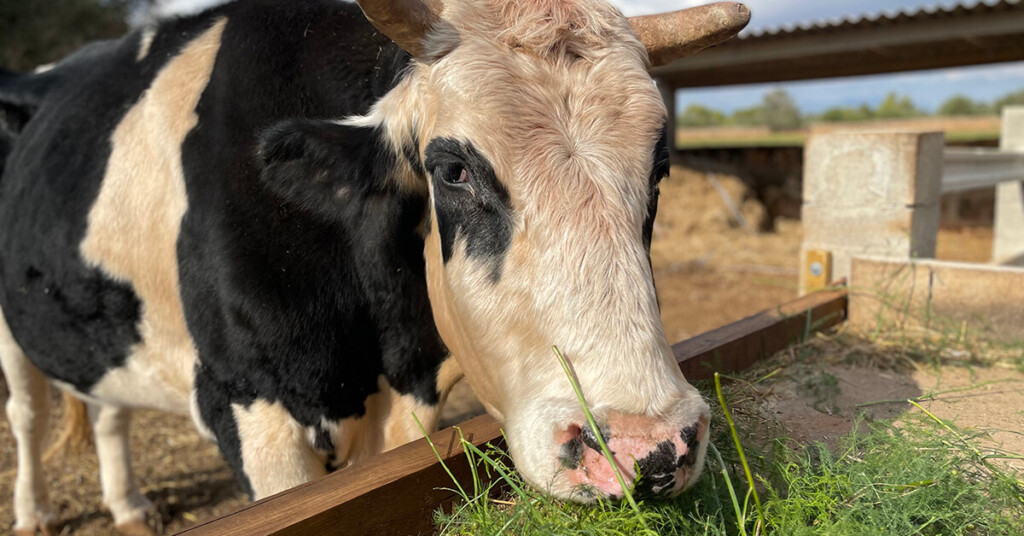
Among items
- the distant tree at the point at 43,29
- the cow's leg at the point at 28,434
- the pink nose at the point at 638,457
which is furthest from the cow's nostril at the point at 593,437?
the distant tree at the point at 43,29

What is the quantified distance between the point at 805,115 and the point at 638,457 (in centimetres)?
10792

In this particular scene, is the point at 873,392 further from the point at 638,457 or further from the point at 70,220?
the point at 70,220

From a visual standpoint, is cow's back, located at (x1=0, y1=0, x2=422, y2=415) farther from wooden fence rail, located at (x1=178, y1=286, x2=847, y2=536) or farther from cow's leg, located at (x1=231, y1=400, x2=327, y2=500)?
wooden fence rail, located at (x1=178, y1=286, x2=847, y2=536)

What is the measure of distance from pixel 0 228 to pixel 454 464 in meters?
2.85

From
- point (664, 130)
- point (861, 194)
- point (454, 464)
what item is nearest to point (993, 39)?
point (861, 194)

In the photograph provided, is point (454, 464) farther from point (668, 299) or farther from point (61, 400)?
point (668, 299)

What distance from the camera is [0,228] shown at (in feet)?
10.8

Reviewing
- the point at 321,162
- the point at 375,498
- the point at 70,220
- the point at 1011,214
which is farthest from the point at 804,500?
the point at 1011,214

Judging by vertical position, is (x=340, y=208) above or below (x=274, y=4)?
below

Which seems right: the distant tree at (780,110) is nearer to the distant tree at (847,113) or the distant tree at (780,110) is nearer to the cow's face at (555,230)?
the distant tree at (847,113)

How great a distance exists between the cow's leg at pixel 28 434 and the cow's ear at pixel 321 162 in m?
2.75

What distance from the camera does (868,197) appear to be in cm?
386

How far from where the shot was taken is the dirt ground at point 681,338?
2354 mm

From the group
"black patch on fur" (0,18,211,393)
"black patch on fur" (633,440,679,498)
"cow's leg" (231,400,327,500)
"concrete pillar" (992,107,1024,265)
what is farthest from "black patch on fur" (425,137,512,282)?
"concrete pillar" (992,107,1024,265)
